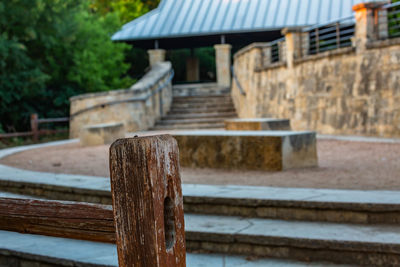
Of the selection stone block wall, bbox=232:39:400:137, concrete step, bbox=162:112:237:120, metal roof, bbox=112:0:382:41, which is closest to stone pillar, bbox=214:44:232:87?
metal roof, bbox=112:0:382:41

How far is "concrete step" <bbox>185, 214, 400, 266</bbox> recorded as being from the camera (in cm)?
339

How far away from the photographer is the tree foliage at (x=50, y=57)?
1731 centimetres

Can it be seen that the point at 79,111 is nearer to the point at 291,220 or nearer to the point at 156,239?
the point at 291,220

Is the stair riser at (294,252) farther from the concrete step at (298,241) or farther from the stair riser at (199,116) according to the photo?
the stair riser at (199,116)

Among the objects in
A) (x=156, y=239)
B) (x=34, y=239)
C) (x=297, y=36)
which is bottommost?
(x=34, y=239)

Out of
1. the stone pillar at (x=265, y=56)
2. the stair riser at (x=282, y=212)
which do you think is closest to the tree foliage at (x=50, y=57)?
the stone pillar at (x=265, y=56)

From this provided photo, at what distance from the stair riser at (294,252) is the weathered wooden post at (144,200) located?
6.42 feet

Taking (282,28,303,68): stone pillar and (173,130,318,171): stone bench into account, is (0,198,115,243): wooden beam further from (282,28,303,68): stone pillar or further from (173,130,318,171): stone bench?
(282,28,303,68): stone pillar

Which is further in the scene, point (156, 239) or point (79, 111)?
point (79, 111)

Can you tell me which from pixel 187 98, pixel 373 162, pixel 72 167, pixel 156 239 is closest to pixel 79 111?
pixel 187 98

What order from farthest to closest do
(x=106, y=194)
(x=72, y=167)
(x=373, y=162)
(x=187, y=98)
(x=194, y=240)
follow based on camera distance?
(x=187, y=98) < (x=72, y=167) < (x=373, y=162) < (x=106, y=194) < (x=194, y=240)

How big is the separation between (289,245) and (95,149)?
7.66 m

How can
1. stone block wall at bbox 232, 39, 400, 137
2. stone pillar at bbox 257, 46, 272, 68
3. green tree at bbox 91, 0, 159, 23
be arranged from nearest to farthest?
stone block wall at bbox 232, 39, 400, 137 < stone pillar at bbox 257, 46, 272, 68 < green tree at bbox 91, 0, 159, 23

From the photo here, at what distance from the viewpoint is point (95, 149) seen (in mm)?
10711
